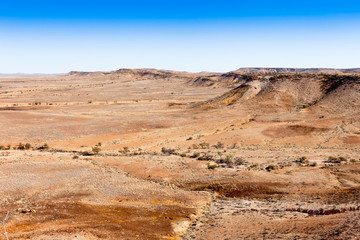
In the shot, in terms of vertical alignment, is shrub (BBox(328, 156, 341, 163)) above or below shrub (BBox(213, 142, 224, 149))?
above

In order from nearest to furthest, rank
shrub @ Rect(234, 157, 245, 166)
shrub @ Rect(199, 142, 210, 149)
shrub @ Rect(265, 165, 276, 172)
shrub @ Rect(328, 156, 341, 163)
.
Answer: shrub @ Rect(265, 165, 276, 172)
shrub @ Rect(328, 156, 341, 163)
shrub @ Rect(234, 157, 245, 166)
shrub @ Rect(199, 142, 210, 149)

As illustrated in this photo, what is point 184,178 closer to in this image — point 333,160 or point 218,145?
point 218,145

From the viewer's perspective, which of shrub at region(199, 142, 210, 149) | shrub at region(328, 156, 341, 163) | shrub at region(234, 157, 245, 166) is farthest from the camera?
shrub at region(199, 142, 210, 149)

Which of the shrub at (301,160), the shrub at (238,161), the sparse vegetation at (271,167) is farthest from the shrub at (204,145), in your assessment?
the shrub at (301,160)

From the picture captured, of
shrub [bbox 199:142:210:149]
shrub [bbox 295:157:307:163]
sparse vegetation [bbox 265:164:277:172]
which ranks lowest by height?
shrub [bbox 199:142:210:149]

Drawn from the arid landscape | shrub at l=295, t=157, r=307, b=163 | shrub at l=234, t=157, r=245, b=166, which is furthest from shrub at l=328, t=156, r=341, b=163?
shrub at l=234, t=157, r=245, b=166

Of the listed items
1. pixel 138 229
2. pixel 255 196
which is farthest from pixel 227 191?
pixel 138 229

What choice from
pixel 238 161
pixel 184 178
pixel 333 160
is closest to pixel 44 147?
pixel 184 178

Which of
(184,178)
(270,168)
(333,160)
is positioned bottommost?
(184,178)

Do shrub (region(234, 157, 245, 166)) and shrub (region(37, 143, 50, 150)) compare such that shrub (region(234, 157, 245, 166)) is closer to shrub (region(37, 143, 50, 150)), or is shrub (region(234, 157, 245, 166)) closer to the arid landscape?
the arid landscape
